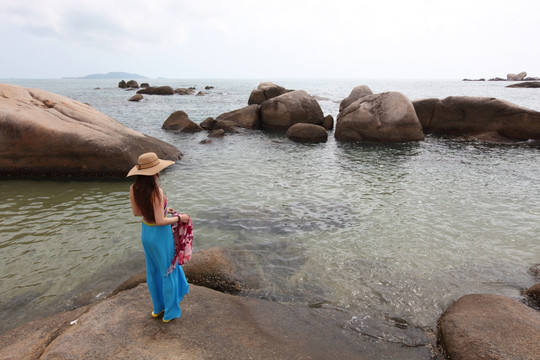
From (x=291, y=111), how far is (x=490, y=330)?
64.4 feet

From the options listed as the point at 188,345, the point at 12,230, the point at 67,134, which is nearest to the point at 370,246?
the point at 188,345

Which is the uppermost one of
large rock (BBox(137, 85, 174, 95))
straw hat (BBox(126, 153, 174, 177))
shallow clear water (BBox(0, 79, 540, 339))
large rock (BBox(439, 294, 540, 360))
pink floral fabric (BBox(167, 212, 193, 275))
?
large rock (BBox(137, 85, 174, 95))

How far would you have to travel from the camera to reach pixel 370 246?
276 inches

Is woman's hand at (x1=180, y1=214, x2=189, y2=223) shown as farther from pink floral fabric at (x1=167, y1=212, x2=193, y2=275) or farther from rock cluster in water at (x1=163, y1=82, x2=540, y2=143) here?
rock cluster in water at (x1=163, y1=82, x2=540, y2=143)

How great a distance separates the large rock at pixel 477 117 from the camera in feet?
59.5

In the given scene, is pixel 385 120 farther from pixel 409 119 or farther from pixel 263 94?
pixel 263 94

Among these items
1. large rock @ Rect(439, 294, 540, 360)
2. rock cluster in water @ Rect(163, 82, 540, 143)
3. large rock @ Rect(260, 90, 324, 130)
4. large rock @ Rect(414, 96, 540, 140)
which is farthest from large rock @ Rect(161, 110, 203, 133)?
large rock @ Rect(439, 294, 540, 360)

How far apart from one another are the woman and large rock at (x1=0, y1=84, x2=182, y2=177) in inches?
327

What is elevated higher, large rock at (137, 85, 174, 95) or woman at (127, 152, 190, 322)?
large rock at (137, 85, 174, 95)

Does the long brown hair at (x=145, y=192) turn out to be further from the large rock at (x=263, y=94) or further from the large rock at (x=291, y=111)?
the large rock at (x=263, y=94)

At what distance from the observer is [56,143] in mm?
10641

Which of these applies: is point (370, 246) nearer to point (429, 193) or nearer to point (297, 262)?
point (297, 262)

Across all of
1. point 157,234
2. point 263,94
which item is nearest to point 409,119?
point 263,94

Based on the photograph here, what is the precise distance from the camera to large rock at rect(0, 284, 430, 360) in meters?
3.52
